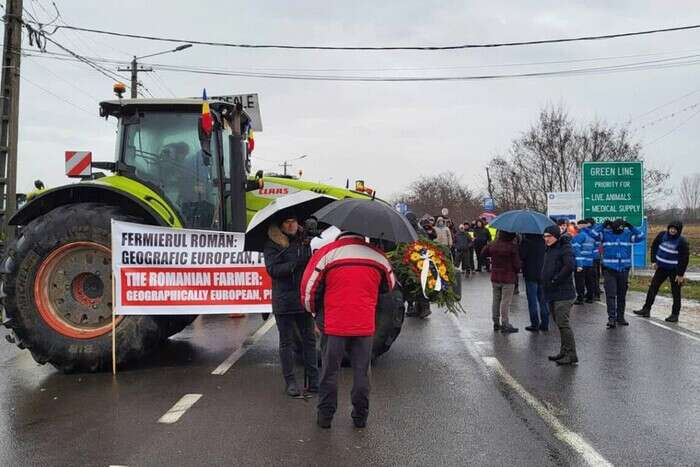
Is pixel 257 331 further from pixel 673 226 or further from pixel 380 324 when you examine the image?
pixel 673 226

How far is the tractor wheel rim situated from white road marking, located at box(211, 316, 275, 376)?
129 centimetres

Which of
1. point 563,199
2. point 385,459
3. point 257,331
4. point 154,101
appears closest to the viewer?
point 385,459

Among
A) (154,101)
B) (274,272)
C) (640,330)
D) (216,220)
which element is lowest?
(640,330)

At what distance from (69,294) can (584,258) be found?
390 inches

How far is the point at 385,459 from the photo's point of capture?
15.0 ft

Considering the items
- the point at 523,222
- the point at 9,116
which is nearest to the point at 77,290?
the point at 523,222

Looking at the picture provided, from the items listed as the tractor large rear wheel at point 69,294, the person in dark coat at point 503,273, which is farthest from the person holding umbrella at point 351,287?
the person in dark coat at point 503,273

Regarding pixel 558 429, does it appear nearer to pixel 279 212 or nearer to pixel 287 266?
pixel 287 266

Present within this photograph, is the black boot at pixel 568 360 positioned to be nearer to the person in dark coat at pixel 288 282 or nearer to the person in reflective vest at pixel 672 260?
the person in dark coat at pixel 288 282

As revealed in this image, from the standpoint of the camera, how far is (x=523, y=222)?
9367 millimetres

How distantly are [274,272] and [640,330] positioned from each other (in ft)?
22.3

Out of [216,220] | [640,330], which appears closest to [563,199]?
[640,330]

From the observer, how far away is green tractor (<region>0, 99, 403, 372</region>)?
706cm

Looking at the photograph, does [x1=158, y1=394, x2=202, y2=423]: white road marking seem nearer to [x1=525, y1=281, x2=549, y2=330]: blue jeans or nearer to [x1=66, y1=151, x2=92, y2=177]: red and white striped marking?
[x1=525, y1=281, x2=549, y2=330]: blue jeans
